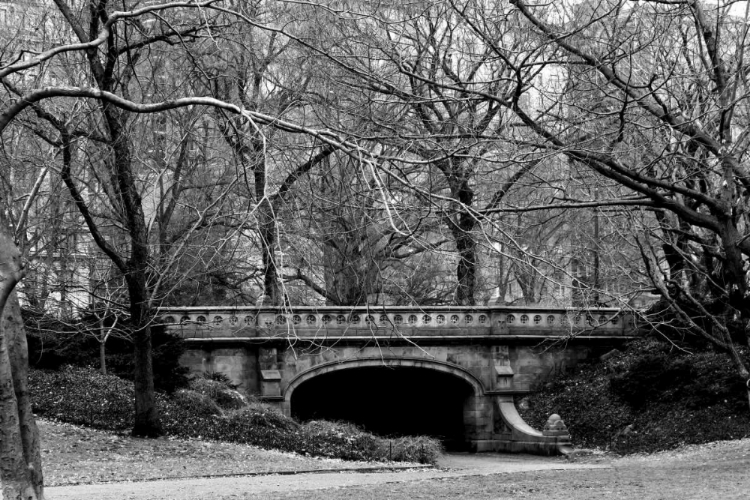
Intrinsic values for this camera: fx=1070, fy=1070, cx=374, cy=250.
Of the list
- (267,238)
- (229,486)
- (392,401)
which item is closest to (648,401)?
(392,401)

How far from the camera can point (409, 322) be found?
Answer: 100ft

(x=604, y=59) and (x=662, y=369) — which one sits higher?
(x=604, y=59)

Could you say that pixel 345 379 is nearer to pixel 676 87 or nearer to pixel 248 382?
pixel 248 382

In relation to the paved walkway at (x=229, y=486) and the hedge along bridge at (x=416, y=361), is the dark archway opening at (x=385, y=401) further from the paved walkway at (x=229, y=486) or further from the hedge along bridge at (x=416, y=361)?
the paved walkway at (x=229, y=486)

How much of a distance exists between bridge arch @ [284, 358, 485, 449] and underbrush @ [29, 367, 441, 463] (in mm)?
9241

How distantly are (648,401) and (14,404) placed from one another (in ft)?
68.1

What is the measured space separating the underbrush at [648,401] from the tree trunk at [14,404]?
17.0 m

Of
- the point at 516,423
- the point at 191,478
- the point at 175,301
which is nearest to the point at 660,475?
the point at 191,478

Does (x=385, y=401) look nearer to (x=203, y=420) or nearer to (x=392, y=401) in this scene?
(x=392, y=401)

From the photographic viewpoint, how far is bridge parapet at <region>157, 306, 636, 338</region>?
2755 cm

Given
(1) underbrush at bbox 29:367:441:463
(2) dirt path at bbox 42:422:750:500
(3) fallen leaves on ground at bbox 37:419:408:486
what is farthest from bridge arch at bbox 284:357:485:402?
(2) dirt path at bbox 42:422:750:500

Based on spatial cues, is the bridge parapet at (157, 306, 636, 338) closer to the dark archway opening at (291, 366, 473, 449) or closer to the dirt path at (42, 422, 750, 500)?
the dark archway opening at (291, 366, 473, 449)

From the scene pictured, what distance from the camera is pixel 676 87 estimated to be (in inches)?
642

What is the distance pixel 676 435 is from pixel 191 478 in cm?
1250
